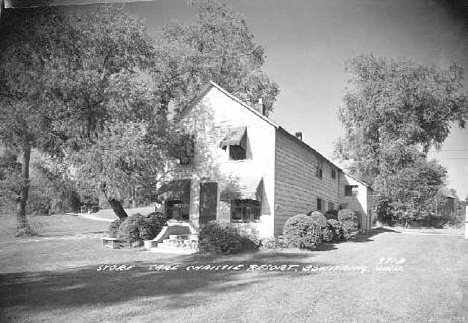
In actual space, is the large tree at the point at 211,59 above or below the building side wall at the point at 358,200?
above

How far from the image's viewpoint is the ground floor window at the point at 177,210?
15.2m

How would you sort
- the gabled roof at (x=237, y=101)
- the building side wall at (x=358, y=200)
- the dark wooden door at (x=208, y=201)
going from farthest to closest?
the building side wall at (x=358, y=200) < the dark wooden door at (x=208, y=201) < the gabled roof at (x=237, y=101)

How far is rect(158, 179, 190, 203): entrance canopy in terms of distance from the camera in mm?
14688

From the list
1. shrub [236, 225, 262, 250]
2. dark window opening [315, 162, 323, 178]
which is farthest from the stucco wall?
dark window opening [315, 162, 323, 178]

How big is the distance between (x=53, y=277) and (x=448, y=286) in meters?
8.32

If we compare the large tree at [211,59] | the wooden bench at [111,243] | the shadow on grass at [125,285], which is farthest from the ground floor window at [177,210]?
the large tree at [211,59]

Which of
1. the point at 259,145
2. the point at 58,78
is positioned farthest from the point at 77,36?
the point at 259,145

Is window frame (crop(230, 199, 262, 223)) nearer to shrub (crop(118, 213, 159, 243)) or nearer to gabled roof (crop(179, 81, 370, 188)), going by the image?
gabled roof (crop(179, 81, 370, 188))

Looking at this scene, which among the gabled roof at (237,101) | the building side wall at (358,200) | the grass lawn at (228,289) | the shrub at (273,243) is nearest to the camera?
the grass lawn at (228,289)

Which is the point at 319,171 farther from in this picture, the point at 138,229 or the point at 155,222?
the point at 138,229

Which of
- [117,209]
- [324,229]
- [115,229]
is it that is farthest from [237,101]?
[115,229]

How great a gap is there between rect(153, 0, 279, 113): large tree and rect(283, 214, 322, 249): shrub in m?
7.98

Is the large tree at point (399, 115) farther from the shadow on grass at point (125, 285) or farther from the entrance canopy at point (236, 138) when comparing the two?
the shadow on grass at point (125, 285)

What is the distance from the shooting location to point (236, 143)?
44.3 feet
